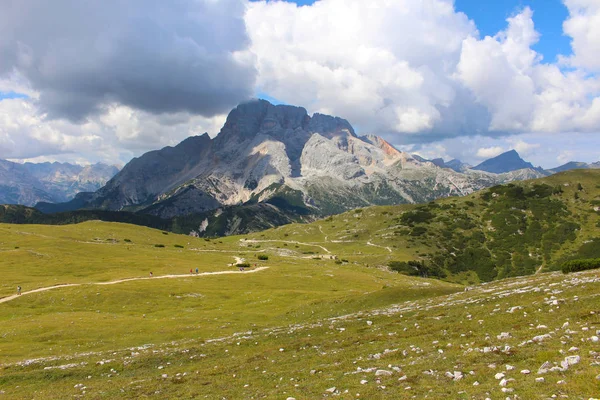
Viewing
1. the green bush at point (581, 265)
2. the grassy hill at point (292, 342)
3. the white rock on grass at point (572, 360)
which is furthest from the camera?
the green bush at point (581, 265)

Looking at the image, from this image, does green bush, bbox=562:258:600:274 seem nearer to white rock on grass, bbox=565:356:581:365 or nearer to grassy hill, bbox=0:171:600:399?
grassy hill, bbox=0:171:600:399

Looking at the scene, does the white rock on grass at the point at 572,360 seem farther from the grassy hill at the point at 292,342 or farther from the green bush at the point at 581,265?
the green bush at the point at 581,265

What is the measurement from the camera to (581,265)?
46594mm

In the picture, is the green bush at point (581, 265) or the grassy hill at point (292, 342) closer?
the grassy hill at point (292, 342)

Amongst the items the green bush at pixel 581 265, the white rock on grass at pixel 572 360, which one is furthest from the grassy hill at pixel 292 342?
the green bush at pixel 581 265

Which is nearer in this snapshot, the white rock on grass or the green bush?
the white rock on grass

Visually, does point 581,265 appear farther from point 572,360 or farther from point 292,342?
point 572,360

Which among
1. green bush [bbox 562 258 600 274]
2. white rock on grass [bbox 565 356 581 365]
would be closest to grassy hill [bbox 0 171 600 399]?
white rock on grass [bbox 565 356 581 365]

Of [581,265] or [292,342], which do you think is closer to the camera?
[292,342]

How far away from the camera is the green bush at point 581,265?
1805 inches

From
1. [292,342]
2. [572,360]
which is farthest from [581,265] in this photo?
[572,360]

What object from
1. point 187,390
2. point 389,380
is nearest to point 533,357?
point 389,380

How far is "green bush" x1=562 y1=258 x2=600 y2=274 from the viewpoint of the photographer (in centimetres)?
4584

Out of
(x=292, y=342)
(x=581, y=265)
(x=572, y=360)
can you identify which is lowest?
(x=292, y=342)
